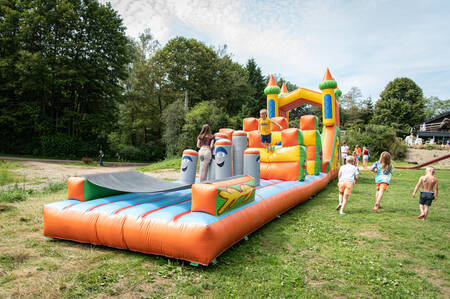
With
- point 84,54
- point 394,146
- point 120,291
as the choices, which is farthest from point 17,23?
point 394,146

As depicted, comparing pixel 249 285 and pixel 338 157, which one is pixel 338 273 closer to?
pixel 249 285

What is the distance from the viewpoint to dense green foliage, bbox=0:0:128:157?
20375 millimetres

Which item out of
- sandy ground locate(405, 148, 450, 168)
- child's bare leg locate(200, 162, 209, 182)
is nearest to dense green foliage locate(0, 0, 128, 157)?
child's bare leg locate(200, 162, 209, 182)

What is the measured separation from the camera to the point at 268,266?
9.62 feet

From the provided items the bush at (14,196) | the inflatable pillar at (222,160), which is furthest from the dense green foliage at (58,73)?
the inflatable pillar at (222,160)

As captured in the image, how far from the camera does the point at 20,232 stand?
3986mm

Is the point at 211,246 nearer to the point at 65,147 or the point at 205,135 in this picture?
the point at 205,135

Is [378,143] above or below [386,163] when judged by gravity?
above

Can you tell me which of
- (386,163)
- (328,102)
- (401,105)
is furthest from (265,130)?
(401,105)

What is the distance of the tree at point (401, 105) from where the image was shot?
35.2 meters

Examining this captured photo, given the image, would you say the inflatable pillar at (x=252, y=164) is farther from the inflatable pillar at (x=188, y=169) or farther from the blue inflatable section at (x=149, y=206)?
the inflatable pillar at (x=188, y=169)

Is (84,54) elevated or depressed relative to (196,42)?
depressed

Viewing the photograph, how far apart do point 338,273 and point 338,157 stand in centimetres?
851

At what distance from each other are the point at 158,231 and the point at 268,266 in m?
1.25
